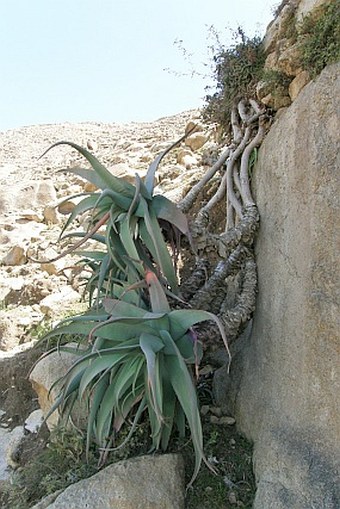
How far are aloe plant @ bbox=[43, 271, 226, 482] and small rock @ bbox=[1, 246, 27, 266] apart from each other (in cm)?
473

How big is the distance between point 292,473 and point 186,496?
0.52 meters

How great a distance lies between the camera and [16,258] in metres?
6.58

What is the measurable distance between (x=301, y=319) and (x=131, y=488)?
107 centimetres

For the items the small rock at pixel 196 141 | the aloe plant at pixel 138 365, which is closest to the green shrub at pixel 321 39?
the aloe plant at pixel 138 365

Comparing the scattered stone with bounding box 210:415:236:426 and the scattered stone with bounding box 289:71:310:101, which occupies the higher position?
the scattered stone with bounding box 289:71:310:101

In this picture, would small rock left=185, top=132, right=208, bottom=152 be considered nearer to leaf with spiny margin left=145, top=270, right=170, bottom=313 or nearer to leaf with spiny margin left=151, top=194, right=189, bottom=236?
leaf with spiny margin left=151, top=194, right=189, bottom=236

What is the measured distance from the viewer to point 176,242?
2346 mm

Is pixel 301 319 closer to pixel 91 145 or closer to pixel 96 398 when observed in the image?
pixel 96 398

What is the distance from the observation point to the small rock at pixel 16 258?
657cm

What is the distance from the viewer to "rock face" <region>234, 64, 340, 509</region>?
1.88 m

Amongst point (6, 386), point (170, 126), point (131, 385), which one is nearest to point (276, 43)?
point (131, 385)

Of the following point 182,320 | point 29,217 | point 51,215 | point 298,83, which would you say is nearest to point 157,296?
point 182,320

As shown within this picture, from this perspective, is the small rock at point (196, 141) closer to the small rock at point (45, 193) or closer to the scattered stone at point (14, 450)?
the small rock at point (45, 193)

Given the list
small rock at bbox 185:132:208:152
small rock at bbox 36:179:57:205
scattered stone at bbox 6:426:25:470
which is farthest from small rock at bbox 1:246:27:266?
scattered stone at bbox 6:426:25:470
